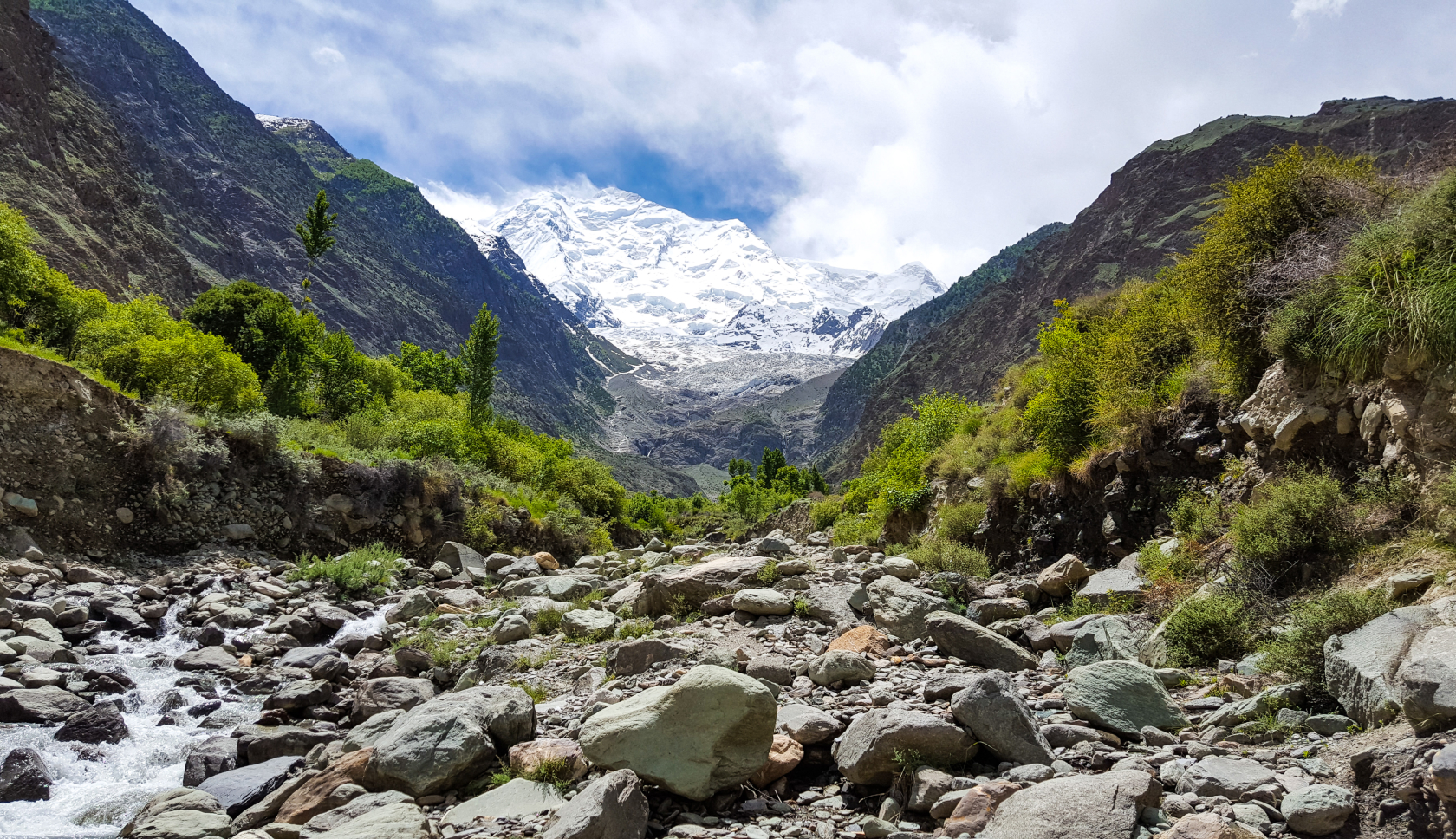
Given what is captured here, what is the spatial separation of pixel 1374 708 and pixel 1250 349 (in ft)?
20.3

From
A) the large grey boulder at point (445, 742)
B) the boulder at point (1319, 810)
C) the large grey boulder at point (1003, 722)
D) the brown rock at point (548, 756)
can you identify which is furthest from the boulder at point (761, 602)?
the boulder at point (1319, 810)

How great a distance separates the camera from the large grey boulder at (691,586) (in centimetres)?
1154

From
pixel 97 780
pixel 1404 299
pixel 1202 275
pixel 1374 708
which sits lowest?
pixel 97 780

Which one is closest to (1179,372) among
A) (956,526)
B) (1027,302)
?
(956,526)

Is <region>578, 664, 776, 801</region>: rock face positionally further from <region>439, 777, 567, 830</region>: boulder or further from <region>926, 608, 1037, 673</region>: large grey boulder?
<region>926, 608, 1037, 673</region>: large grey boulder

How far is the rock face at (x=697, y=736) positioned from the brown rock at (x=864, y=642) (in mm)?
2918

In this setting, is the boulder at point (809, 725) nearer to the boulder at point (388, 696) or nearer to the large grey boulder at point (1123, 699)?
the large grey boulder at point (1123, 699)

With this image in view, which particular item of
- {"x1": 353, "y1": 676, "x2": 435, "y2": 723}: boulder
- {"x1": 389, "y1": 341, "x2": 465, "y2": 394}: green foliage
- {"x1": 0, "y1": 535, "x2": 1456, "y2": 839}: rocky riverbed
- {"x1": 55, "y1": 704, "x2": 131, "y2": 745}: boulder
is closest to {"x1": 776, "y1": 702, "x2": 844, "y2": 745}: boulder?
{"x1": 0, "y1": 535, "x2": 1456, "y2": 839}: rocky riverbed

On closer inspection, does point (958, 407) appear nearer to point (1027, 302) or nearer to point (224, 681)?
point (224, 681)

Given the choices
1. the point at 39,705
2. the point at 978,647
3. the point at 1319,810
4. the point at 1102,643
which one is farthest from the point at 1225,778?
the point at 39,705

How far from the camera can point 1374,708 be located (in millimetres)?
4648

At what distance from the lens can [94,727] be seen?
7.93 m

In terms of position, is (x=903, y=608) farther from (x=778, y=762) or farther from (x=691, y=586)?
(x=778, y=762)

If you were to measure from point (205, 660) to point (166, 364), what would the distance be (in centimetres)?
1213
